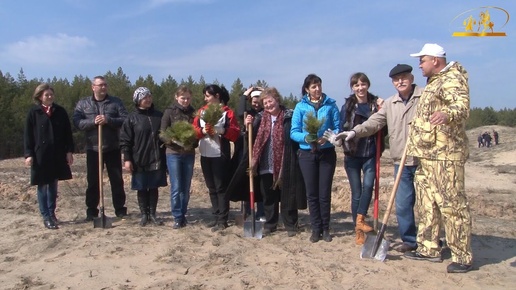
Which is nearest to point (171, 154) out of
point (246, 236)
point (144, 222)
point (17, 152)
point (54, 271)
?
point (144, 222)

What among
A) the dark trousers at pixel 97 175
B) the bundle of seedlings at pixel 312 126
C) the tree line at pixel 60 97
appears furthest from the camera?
the tree line at pixel 60 97

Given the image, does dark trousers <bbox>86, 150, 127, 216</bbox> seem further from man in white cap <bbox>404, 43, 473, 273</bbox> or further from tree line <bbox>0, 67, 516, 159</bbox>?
tree line <bbox>0, 67, 516, 159</bbox>

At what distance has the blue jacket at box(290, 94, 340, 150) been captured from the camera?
596 cm

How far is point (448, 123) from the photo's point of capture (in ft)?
15.1

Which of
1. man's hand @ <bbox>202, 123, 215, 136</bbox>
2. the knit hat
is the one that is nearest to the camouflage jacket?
man's hand @ <bbox>202, 123, 215, 136</bbox>

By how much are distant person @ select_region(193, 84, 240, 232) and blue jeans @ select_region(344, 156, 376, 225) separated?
5.43 ft

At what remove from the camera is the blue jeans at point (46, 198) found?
6871mm

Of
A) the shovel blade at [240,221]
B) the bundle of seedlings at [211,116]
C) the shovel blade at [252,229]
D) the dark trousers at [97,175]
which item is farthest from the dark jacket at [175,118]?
the shovel blade at [252,229]

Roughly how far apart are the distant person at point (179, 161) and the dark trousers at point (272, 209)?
1056mm

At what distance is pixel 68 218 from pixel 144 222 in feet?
4.99

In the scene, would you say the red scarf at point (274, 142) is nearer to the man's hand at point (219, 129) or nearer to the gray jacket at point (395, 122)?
the man's hand at point (219, 129)

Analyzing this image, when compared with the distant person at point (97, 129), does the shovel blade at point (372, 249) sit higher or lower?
lower

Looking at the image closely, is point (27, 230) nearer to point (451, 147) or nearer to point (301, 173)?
point (301, 173)

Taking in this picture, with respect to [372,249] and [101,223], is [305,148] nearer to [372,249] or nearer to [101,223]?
[372,249]
